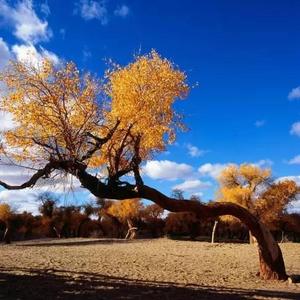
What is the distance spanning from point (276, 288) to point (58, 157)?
9168 millimetres

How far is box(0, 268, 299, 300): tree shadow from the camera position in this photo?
14438mm

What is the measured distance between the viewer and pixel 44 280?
17.1 m

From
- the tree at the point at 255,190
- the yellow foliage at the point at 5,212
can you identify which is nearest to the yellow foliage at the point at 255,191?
the tree at the point at 255,190

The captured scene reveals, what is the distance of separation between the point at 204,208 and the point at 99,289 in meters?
5.82

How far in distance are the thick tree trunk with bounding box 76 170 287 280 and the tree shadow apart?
2.99m

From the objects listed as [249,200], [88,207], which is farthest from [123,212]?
[249,200]

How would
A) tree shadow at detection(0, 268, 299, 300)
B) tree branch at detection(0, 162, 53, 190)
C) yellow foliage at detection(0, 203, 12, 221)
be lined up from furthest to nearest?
yellow foliage at detection(0, 203, 12, 221), tree branch at detection(0, 162, 53, 190), tree shadow at detection(0, 268, 299, 300)

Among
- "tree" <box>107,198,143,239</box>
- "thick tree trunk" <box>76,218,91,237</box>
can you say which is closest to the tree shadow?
"tree" <box>107,198,143,239</box>

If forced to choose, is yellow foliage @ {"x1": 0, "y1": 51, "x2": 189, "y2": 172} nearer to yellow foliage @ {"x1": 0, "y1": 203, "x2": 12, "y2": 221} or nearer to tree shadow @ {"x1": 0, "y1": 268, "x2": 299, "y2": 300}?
tree shadow @ {"x1": 0, "y1": 268, "x2": 299, "y2": 300}

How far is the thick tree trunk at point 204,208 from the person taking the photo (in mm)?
18281

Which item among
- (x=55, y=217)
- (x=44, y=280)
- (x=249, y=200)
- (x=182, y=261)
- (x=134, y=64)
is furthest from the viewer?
(x=55, y=217)

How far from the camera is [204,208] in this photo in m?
19.5

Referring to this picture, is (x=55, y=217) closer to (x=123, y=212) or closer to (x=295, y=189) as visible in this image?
(x=123, y=212)

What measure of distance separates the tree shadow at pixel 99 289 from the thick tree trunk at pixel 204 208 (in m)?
2.99
